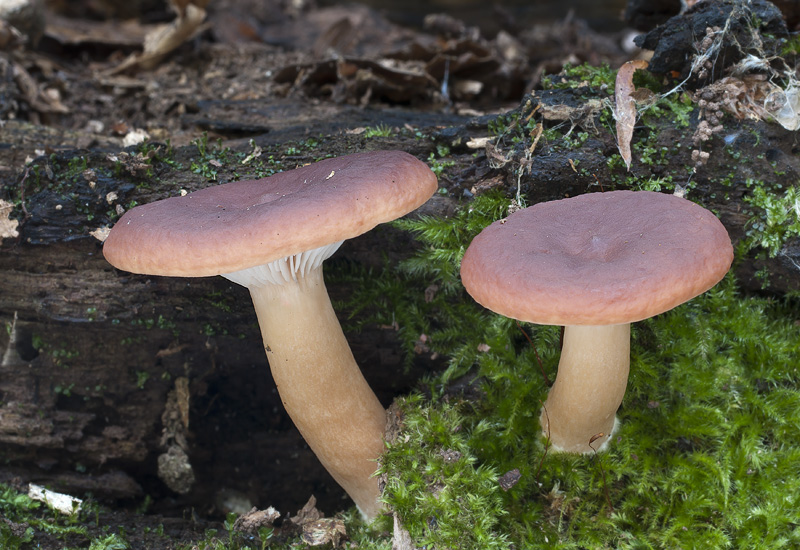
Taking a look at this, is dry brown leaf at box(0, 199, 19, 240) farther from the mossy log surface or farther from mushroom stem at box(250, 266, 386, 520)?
mushroom stem at box(250, 266, 386, 520)

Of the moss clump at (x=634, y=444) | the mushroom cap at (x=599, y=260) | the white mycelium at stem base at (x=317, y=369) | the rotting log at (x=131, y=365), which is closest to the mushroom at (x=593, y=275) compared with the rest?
the mushroom cap at (x=599, y=260)

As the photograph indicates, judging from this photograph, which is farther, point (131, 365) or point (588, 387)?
point (131, 365)

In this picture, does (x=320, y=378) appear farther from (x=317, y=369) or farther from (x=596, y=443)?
(x=596, y=443)

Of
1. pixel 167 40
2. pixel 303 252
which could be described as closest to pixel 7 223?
pixel 303 252

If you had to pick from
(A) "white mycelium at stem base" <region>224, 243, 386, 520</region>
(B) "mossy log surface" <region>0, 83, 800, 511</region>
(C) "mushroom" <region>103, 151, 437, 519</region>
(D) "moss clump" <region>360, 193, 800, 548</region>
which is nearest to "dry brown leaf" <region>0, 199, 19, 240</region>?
(B) "mossy log surface" <region>0, 83, 800, 511</region>

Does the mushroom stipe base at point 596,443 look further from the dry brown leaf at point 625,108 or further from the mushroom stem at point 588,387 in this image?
the dry brown leaf at point 625,108

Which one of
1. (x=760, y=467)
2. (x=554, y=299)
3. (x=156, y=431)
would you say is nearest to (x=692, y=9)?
(x=554, y=299)
